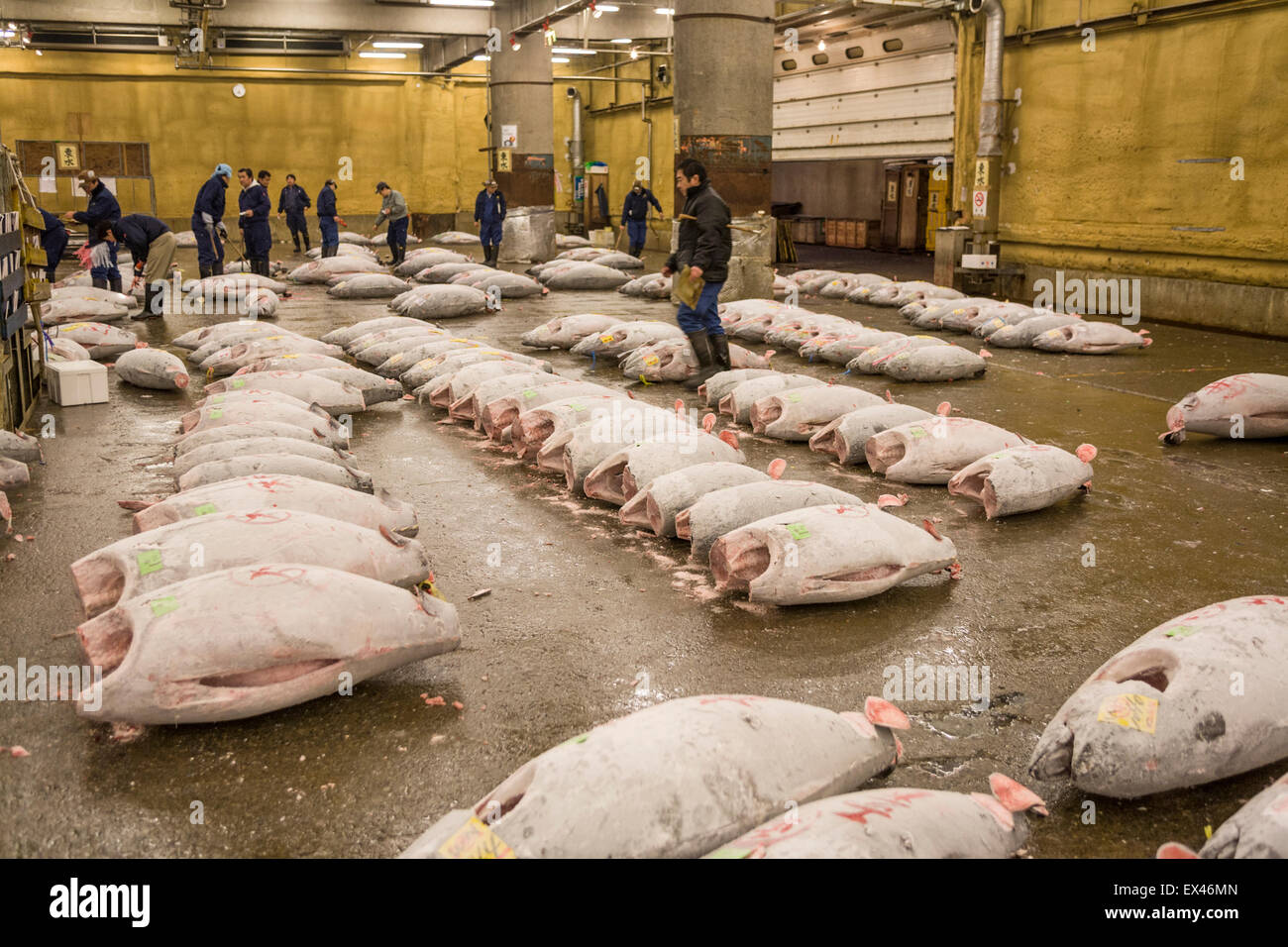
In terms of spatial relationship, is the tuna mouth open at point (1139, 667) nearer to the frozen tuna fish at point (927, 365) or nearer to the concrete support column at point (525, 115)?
the frozen tuna fish at point (927, 365)

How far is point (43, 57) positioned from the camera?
2552 cm

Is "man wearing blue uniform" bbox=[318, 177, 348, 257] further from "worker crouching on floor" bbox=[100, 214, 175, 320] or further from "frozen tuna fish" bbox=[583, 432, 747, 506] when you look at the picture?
"frozen tuna fish" bbox=[583, 432, 747, 506]

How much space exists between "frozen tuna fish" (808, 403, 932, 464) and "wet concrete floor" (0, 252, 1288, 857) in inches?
6.2

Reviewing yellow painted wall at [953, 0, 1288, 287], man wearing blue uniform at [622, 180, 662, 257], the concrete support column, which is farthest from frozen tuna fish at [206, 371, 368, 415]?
man wearing blue uniform at [622, 180, 662, 257]

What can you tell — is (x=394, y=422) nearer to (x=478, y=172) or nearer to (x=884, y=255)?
(x=884, y=255)

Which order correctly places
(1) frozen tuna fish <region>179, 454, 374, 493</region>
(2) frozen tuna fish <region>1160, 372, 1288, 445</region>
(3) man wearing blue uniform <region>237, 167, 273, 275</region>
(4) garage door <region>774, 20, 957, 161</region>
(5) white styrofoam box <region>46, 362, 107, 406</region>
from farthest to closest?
(4) garage door <region>774, 20, 957, 161</region>, (3) man wearing blue uniform <region>237, 167, 273, 275</region>, (5) white styrofoam box <region>46, 362, 107, 406</region>, (2) frozen tuna fish <region>1160, 372, 1288, 445</region>, (1) frozen tuna fish <region>179, 454, 374, 493</region>

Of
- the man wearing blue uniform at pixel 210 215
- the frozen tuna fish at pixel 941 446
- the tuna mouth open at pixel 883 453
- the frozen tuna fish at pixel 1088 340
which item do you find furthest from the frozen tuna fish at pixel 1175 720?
the man wearing blue uniform at pixel 210 215

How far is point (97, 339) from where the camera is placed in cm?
952

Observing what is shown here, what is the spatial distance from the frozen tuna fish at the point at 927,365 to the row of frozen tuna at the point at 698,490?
2967mm

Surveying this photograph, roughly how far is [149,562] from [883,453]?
12.8 ft

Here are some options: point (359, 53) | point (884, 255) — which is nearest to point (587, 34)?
point (884, 255)

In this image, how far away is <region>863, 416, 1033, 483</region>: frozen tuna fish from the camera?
219 inches

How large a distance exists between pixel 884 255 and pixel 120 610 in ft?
69.5

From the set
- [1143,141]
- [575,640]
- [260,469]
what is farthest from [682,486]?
[1143,141]
